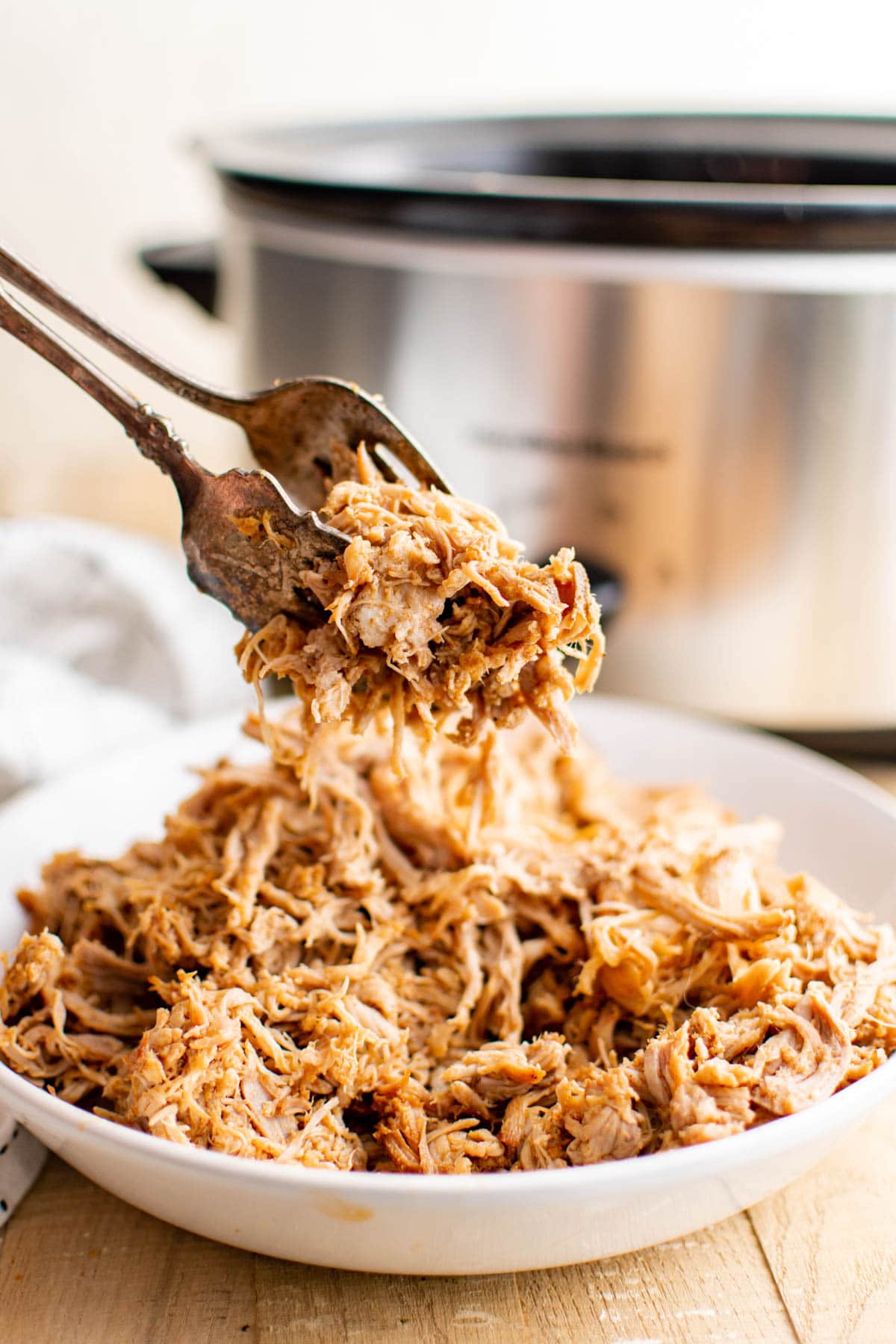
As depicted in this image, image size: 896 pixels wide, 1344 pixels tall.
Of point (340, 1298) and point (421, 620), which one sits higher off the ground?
point (421, 620)

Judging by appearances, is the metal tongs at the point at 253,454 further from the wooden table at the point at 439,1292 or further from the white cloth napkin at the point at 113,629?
the white cloth napkin at the point at 113,629

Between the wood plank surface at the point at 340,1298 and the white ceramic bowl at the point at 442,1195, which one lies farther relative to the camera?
the wood plank surface at the point at 340,1298

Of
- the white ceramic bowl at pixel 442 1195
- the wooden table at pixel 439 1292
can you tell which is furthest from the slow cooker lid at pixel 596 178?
the wooden table at pixel 439 1292

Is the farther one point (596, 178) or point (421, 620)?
point (596, 178)

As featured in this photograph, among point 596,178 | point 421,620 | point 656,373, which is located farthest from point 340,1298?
point 596,178

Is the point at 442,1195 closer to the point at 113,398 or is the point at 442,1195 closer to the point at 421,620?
the point at 421,620
